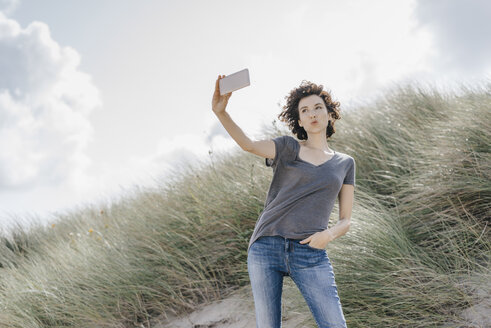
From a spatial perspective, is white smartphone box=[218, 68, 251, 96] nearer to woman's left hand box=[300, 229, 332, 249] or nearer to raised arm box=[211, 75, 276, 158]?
raised arm box=[211, 75, 276, 158]

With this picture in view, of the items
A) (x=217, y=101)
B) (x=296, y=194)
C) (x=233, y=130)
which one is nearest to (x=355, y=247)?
(x=296, y=194)

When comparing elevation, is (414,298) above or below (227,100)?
below

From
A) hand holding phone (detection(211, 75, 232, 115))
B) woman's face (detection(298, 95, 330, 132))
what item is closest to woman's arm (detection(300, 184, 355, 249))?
woman's face (detection(298, 95, 330, 132))

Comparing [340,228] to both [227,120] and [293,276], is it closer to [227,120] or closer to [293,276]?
[293,276]

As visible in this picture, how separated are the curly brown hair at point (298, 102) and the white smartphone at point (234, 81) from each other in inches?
26.5

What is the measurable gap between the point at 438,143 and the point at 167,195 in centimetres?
329

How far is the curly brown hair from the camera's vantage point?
9.49 feet

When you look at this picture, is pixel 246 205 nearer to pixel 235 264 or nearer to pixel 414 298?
pixel 235 264

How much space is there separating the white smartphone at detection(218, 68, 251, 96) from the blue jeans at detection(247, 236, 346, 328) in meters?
0.82

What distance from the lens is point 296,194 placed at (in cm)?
252

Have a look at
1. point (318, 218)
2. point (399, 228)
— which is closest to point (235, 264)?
point (399, 228)

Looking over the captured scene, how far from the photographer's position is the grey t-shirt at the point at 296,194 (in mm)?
2439

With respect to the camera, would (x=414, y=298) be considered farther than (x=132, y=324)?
No

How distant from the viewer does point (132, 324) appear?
4477 mm
